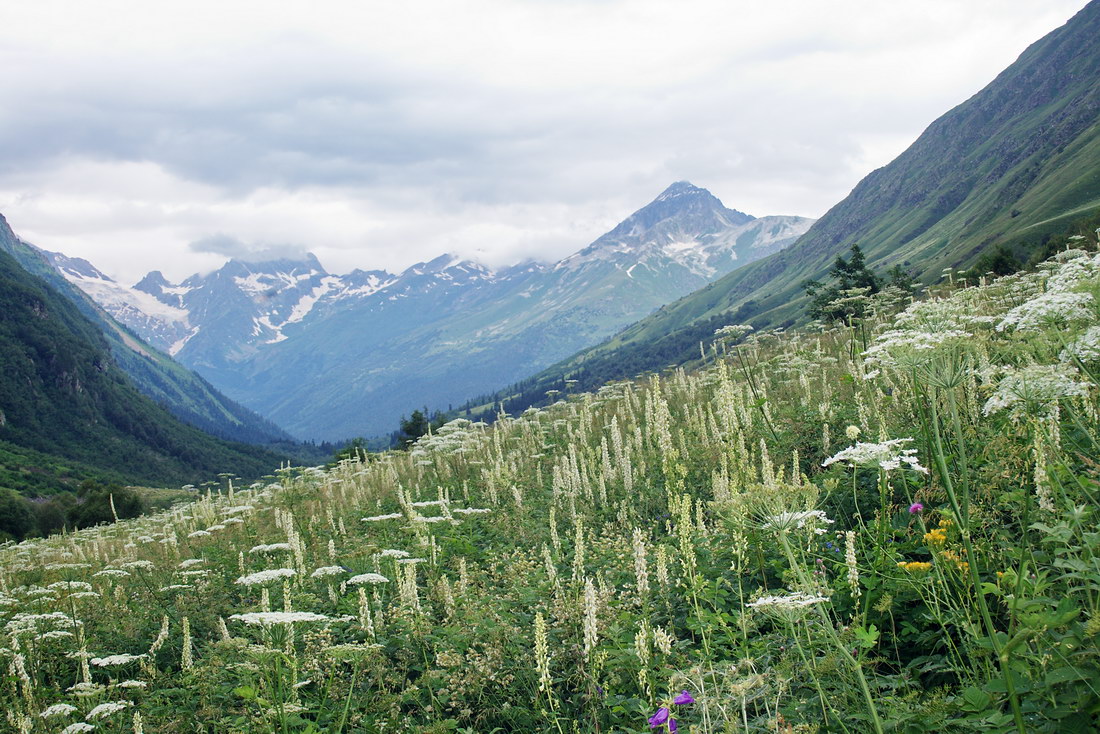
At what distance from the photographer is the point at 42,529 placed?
86.2 m

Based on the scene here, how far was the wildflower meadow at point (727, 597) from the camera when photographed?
4.29 meters

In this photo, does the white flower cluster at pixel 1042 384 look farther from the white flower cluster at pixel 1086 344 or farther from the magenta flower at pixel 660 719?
the magenta flower at pixel 660 719

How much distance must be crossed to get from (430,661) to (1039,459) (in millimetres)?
6455

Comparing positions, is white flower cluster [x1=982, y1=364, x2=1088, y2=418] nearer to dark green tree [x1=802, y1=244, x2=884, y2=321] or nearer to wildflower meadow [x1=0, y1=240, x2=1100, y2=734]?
wildflower meadow [x1=0, y1=240, x2=1100, y2=734]

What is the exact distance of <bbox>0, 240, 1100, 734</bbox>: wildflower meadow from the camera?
429 cm

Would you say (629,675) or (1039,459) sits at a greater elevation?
(1039,459)

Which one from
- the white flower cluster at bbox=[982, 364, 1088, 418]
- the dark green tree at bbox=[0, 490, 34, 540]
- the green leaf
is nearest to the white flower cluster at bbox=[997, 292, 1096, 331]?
the white flower cluster at bbox=[982, 364, 1088, 418]

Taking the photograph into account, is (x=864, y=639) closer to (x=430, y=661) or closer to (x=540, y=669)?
(x=540, y=669)

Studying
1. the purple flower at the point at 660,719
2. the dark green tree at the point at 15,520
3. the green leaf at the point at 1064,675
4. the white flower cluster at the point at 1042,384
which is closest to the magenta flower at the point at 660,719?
the purple flower at the point at 660,719

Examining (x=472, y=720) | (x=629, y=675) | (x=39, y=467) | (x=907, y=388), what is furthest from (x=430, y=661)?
(x=39, y=467)

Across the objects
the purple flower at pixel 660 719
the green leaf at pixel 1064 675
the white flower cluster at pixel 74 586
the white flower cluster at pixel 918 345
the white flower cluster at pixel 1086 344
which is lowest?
the white flower cluster at pixel 74 586

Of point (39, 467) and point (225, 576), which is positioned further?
point (39, 467)

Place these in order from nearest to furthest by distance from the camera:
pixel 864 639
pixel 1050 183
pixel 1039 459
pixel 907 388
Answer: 1. pixel 864 639
2. pixel 1039 459
3. pixel 907 388
4. pixel 1050 183

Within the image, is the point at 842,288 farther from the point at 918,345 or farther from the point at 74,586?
the point at 74,586
